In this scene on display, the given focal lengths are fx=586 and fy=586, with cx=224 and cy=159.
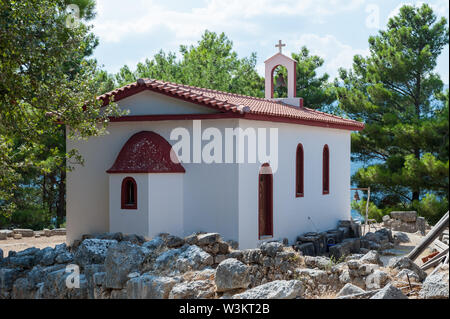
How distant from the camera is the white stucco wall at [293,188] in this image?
48.3 feet

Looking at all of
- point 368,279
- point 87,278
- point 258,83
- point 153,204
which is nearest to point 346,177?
point 153,204

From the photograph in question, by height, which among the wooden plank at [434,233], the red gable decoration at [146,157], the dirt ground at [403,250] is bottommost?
the dirt ground at [403,250]

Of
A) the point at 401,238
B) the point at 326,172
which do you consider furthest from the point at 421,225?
the point at 326,172

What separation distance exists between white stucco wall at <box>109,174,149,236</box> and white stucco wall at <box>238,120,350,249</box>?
233 centimetres

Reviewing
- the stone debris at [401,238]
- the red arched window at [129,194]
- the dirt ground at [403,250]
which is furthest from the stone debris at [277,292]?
the stone debris at [401,238]

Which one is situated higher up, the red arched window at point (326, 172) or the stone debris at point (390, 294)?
the red arched window at point (326, 172)

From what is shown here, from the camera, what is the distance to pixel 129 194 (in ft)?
48.6

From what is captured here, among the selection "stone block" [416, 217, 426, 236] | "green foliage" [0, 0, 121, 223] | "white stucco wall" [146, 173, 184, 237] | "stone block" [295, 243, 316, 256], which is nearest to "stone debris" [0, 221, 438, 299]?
"white stucco wall" [146, 173, 184, 237]

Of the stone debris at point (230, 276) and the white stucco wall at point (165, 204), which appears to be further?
the white stucco wall at point (165, 204)

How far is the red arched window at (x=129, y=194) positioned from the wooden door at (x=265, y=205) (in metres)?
3.32

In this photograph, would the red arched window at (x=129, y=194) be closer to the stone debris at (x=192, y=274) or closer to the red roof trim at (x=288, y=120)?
the stone debris at (x=192, y=274)

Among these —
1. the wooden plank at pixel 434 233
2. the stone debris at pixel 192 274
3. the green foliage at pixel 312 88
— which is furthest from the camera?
the green foliage at pixel 312 88

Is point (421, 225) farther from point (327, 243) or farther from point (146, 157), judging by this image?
point (146, 157)

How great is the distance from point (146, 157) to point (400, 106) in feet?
59.1
